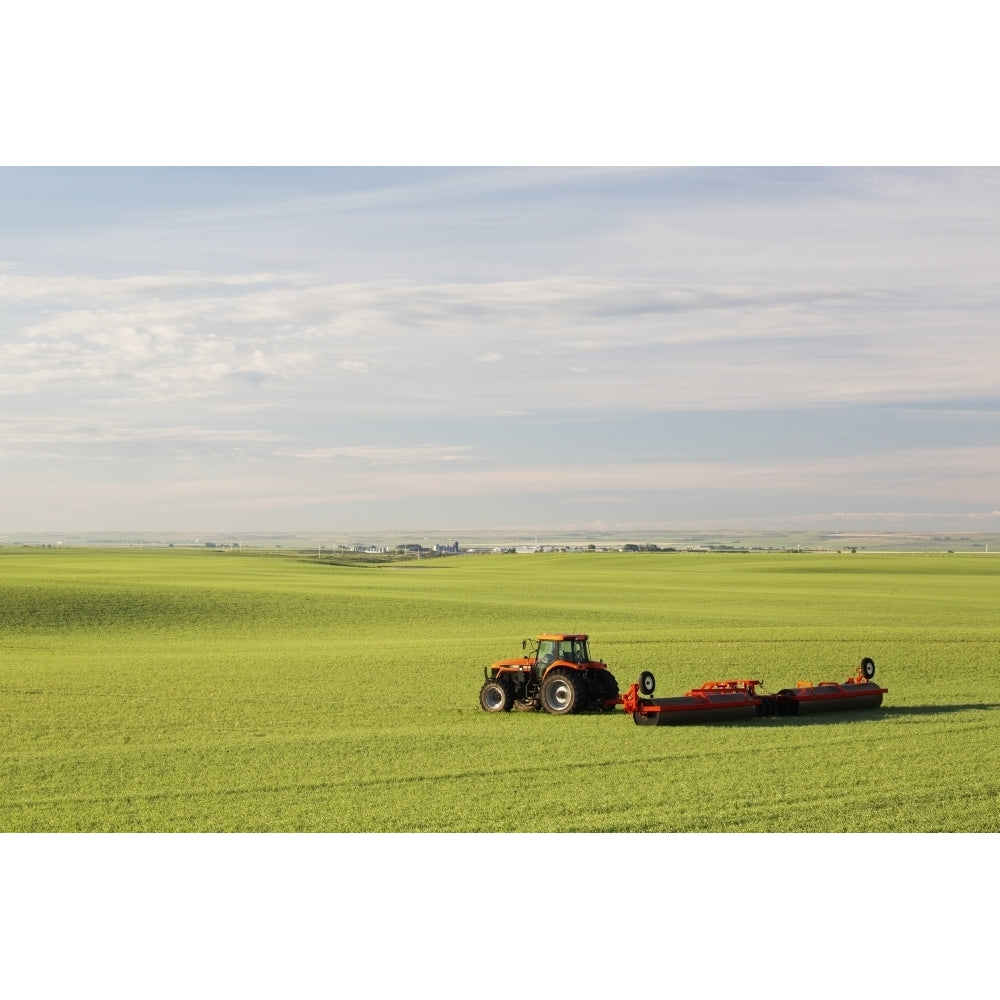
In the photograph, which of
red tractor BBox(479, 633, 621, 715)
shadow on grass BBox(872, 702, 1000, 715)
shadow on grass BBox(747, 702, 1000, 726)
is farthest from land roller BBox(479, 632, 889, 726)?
shadow on grass BBox(872, 702, 1000, 715)

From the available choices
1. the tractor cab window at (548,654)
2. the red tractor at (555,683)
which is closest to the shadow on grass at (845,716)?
the red tractor at (555,683)

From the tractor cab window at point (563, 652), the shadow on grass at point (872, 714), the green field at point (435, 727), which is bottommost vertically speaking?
the green field at point (435, 727)

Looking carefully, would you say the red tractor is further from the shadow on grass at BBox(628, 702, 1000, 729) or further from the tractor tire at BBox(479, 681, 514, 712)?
the shadow on grass at BBox(628, 702, 1000, 729)

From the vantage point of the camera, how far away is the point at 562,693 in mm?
23922

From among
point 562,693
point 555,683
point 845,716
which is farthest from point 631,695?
point 845,716

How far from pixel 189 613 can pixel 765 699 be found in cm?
3163

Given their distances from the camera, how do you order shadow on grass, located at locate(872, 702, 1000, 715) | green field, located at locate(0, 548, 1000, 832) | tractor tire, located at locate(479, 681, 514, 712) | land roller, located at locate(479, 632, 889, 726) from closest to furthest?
green field, located at locate(0, 548, 1000, 832)
land roller, located at locate(479, 632, 889, 726)
shadow on grass, located at locate(872, 702, 1000, 715)
tractor tire, located at locate(479, 681, 514, 712)

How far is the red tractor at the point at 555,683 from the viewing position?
23781mm

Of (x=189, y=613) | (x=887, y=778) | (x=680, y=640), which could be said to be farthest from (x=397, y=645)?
(x=887, y=778)

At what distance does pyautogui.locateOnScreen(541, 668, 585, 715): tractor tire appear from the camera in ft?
77.6

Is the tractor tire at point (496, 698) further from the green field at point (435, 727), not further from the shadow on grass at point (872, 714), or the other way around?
the shadow on grass at point (872, 714)

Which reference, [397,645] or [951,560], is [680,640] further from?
[951,560]

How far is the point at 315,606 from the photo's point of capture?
175 feet

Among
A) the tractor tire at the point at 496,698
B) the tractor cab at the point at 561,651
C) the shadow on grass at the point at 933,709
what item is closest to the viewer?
the shadow on grass at the point at 933,709
